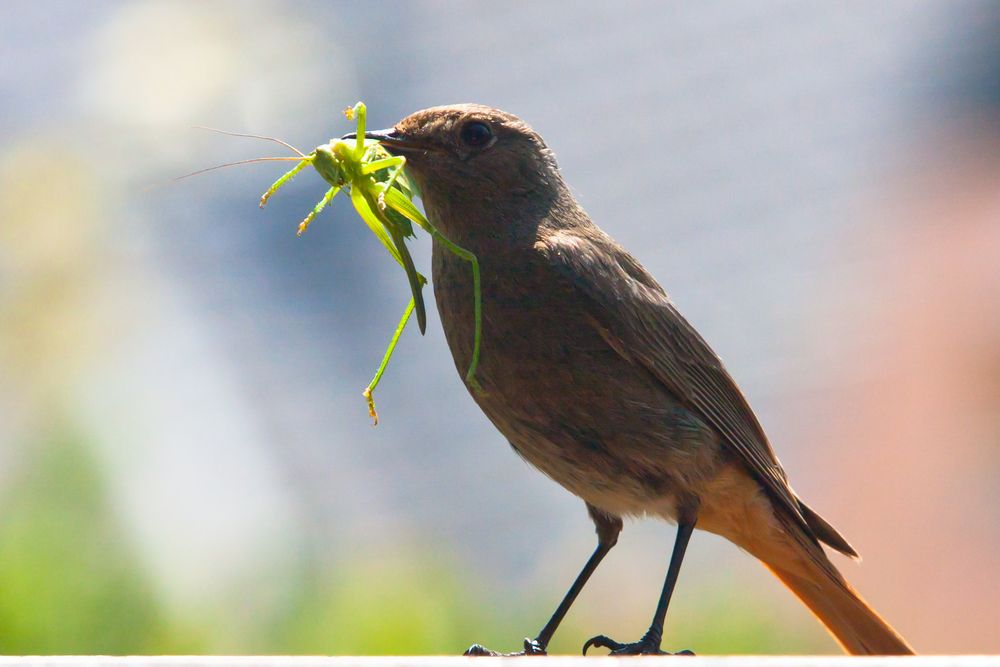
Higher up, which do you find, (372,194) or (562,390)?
(372,194)

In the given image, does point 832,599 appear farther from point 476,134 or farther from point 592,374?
point 476,134

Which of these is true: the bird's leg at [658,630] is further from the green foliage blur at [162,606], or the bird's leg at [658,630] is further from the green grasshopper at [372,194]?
the green foliage blur at [162,606]

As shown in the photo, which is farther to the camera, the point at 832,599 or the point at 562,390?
the point at 832,599

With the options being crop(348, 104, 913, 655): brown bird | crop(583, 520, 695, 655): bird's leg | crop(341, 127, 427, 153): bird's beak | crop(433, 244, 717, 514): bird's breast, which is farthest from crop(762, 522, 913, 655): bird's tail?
crop(341, 127, 427, 153): bird's beak

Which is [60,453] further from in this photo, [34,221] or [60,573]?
[34,221]

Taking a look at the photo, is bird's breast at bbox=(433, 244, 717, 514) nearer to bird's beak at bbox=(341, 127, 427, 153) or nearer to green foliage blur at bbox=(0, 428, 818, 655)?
bird's beak at bbox=(341, 127, 427, 153)

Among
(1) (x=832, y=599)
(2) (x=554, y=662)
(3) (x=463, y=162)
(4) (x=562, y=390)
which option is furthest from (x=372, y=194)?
(1) (x=832, y=599)

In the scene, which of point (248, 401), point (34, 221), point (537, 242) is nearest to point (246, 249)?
point (248, 401)
